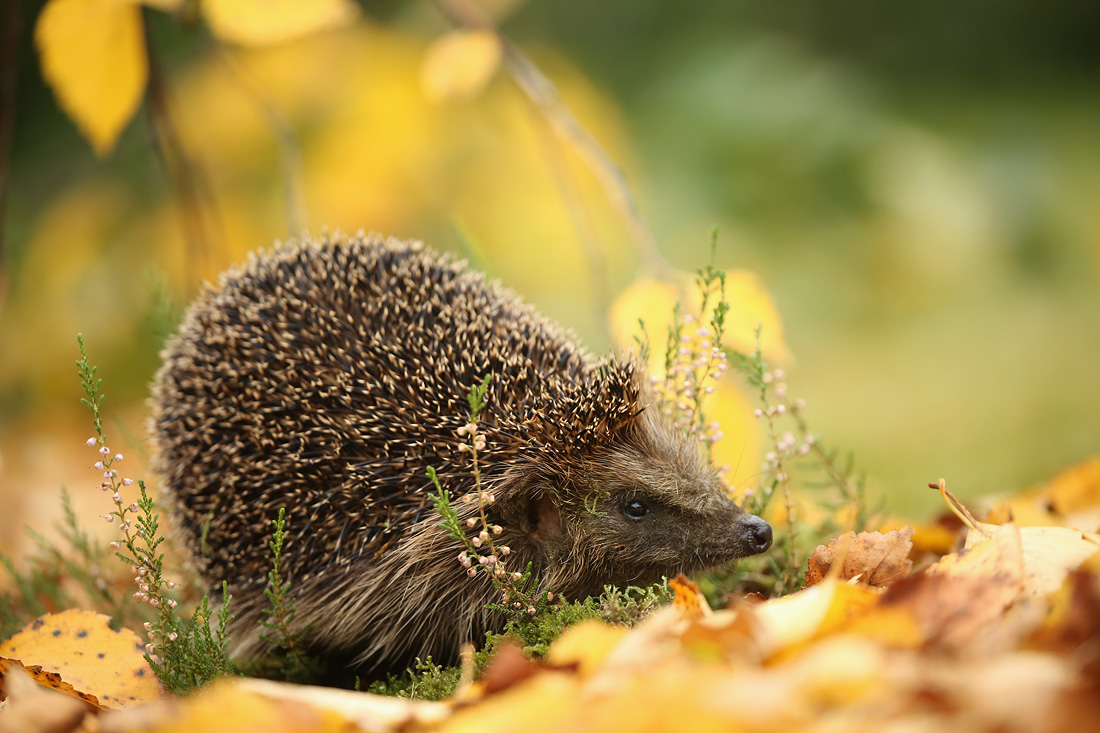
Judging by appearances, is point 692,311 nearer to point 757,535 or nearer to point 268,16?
point 757,535

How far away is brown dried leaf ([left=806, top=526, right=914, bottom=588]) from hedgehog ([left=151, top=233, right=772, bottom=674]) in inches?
14.7

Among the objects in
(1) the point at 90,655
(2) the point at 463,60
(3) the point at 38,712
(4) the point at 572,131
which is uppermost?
(2) the point at 463,60

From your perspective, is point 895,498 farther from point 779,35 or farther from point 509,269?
point 779,35

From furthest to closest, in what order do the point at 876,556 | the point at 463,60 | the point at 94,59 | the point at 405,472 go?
the point at 463,60
the point at 94,59
the point at 405,472
the point at 876,556

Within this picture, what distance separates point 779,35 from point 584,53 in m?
1.69

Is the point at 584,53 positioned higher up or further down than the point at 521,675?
higher up

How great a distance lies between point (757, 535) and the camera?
250 cm

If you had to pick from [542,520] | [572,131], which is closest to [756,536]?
[542,520]

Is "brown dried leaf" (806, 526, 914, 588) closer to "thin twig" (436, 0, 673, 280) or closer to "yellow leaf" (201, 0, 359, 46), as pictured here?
"thin twig" (436, 0, 673, 280)

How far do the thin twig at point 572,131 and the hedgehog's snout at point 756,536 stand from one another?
3.09ft

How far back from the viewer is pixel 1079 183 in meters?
6.91

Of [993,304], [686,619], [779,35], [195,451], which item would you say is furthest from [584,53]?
[686,619]

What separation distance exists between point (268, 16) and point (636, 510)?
198 centimetres

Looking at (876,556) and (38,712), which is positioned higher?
(38,712)
